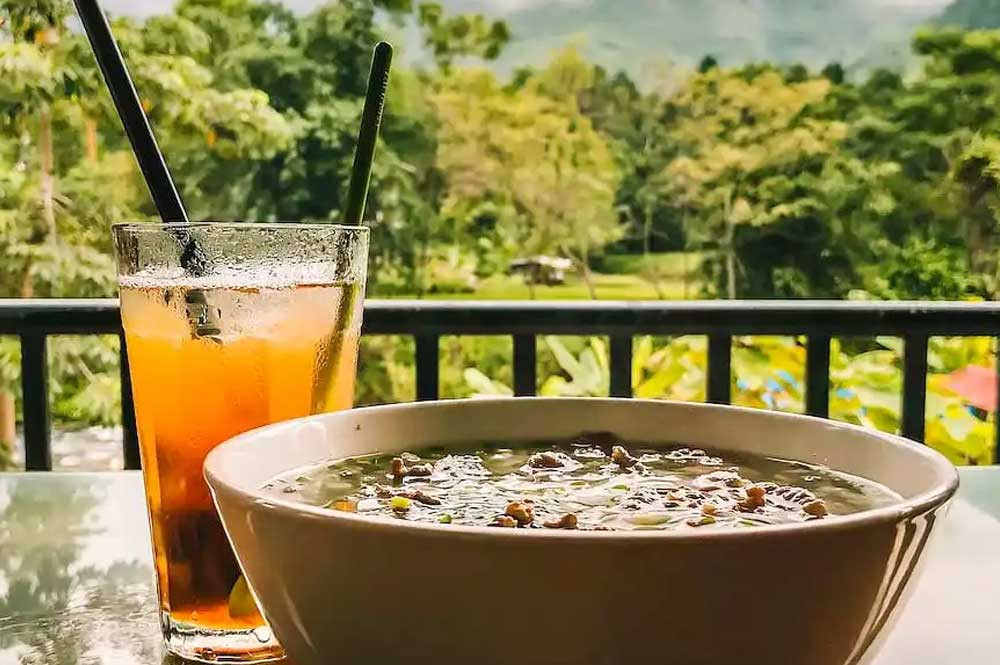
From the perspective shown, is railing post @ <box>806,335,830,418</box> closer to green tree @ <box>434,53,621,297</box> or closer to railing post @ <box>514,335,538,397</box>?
railing post @ <box>514,335,538,397</box>

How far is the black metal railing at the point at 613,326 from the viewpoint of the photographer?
204cm

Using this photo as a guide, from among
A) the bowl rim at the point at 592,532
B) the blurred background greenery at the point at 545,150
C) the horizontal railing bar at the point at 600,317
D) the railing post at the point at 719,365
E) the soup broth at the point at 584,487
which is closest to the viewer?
the bowl rim at the point at 592,532

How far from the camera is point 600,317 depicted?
2049 millimetres

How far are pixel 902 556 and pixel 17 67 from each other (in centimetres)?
487

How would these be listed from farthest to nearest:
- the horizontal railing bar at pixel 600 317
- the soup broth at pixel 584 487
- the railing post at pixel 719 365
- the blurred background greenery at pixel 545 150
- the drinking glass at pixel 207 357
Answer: the blurred background greenery at pixel 545 150 → the railing post at pixel 719 365 → the horizontal railing bar at pixel 600 317 → the drinking glass at pixel 207 357 → the soup broth at pixel 584 487

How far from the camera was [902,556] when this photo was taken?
0.39m

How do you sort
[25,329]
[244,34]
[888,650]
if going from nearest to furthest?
[888,650] → [25,329] → [244,34]

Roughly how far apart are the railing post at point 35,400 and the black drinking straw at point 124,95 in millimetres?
1562

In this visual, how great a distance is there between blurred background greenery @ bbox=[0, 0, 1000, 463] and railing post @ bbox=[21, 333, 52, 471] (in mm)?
2653

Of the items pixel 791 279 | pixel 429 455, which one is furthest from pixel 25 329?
pixel 791 279

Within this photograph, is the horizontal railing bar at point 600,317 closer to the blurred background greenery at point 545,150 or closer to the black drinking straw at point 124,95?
the black drinking straw at point 124,95

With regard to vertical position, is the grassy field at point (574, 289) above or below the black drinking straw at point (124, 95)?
below

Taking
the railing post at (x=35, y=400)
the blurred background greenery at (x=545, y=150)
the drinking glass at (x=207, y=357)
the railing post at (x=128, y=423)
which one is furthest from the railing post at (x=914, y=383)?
the blurred background greenery at (x=545, y=150)

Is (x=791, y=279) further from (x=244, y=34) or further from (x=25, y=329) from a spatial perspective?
(x=25, y=329)
